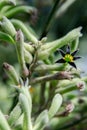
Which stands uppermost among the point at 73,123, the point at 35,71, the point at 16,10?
the point at 16,10

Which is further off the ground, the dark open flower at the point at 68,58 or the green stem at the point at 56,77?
the dark open flower at the point at 68,58

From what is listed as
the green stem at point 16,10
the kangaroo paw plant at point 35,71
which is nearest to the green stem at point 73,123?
the kangaroo paw plant at point 35,71

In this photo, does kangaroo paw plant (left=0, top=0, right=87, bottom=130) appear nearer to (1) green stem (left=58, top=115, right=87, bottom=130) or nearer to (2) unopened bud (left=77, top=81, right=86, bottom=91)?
(2) unopened bud (left=77, top=81, right=86, bottom=91)

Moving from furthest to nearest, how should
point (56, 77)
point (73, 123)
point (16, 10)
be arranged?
point (73, 123) < point (16, 10) < point (56, 77)

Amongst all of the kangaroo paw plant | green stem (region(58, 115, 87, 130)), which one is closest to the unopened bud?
the kangaroo paw plant

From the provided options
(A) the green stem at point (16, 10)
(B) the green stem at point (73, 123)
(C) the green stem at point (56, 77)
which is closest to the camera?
(C) the green stem at point (56, 77)

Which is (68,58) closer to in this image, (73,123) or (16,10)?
(16,10)

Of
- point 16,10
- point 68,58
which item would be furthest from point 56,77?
point 16,10

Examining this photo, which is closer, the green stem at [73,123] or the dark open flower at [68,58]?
the dark open flower at [68,58]

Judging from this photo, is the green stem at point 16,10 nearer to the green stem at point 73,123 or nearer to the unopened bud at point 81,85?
the unopened bud at point 81,85

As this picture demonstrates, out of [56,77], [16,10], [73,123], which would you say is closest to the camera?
[56,77]

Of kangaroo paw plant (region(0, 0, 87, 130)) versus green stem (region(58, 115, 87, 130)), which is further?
green stem (region(58, 115, 87, 130))

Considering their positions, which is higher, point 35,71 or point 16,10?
point 16,10

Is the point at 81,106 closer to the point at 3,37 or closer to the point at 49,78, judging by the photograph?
the point at 49,78
